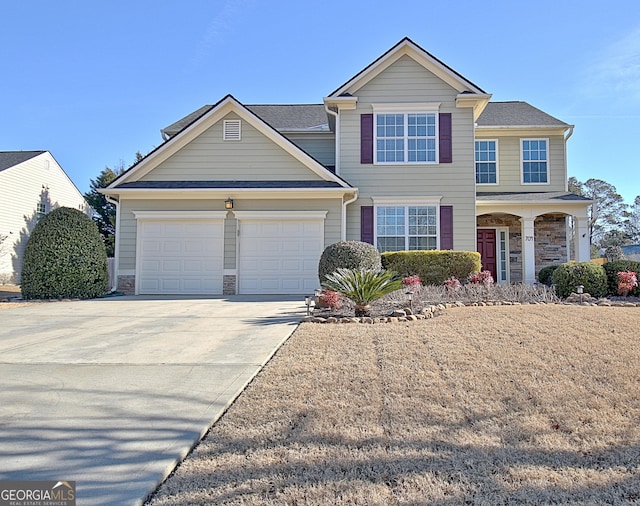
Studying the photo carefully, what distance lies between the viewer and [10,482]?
254 centimetres

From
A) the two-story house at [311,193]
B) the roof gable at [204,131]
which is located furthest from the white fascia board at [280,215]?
the roof gable at [204,131]

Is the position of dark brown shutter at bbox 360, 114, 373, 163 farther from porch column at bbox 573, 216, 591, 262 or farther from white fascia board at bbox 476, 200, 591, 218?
porch column at bbox 573, 216, 591, 262

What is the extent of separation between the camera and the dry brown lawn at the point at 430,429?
2.47 m

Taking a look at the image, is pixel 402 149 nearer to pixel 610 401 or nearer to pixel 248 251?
pixel 248 251

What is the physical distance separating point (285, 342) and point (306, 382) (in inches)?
71.9

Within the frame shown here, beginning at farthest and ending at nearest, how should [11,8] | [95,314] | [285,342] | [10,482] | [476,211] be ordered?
[476,211] < [11,8] < [95,314] < [285,342] < [10,482]

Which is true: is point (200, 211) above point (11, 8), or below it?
below

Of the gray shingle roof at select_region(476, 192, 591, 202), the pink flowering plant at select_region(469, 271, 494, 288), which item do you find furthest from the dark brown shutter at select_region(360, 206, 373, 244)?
the gray shingle roof at select_region(476, 192, 591, 202)

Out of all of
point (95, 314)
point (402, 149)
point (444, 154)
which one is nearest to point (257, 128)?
point (402, 149)

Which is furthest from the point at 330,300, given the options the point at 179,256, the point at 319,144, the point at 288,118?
the point at 288,118

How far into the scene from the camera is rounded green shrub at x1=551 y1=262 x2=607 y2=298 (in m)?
10.3

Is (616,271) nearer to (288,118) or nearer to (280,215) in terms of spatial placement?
(280,215)

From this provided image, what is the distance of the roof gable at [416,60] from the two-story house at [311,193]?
0.12 feet
